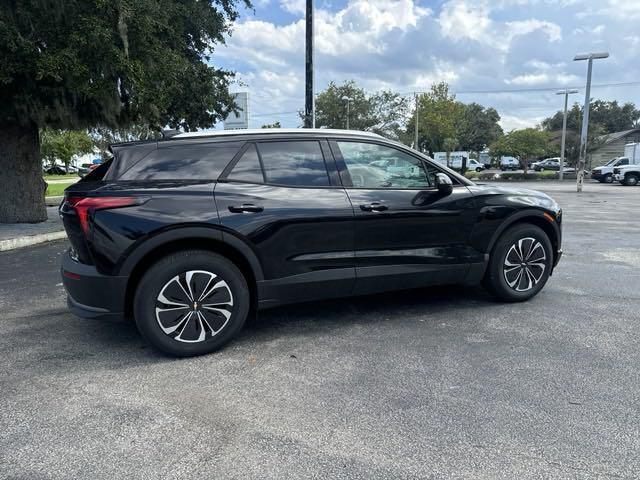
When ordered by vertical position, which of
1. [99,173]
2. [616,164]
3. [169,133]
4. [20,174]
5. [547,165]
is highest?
[547,165]

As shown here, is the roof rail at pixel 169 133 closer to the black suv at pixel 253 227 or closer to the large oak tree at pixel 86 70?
the black suv at pixel 253 227

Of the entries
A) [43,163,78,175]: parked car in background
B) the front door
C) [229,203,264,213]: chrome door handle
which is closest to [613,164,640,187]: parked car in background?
the front door

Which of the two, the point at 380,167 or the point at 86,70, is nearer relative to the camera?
the point at 380,167

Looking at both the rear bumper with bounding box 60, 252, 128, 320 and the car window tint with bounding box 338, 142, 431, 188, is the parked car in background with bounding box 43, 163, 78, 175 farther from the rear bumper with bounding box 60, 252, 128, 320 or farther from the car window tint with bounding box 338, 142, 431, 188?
the car window tint with bounding box 338, 142, 431, 188

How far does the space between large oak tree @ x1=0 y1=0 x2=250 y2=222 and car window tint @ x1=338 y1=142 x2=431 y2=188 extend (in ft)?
16.9

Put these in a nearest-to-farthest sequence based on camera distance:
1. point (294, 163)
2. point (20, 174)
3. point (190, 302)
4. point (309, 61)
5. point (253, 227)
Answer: point (190, 302), point (253, 227), point (294, 163), point (20, 174), point (309, 61)

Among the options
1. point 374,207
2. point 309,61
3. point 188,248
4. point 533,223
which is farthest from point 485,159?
point 188,248

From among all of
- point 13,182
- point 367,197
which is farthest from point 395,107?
point 367,197

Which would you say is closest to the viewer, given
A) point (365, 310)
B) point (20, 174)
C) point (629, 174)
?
point (365, 310)

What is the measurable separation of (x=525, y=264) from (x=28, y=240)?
8356mm

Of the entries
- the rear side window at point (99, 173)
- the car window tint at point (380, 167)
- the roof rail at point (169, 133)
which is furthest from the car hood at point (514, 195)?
the rear side window at point (99, 173)

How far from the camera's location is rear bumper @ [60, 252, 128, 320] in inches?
138

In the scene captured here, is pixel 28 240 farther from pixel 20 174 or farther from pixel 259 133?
pixel 259 133

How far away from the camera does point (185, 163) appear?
3.78 meters
